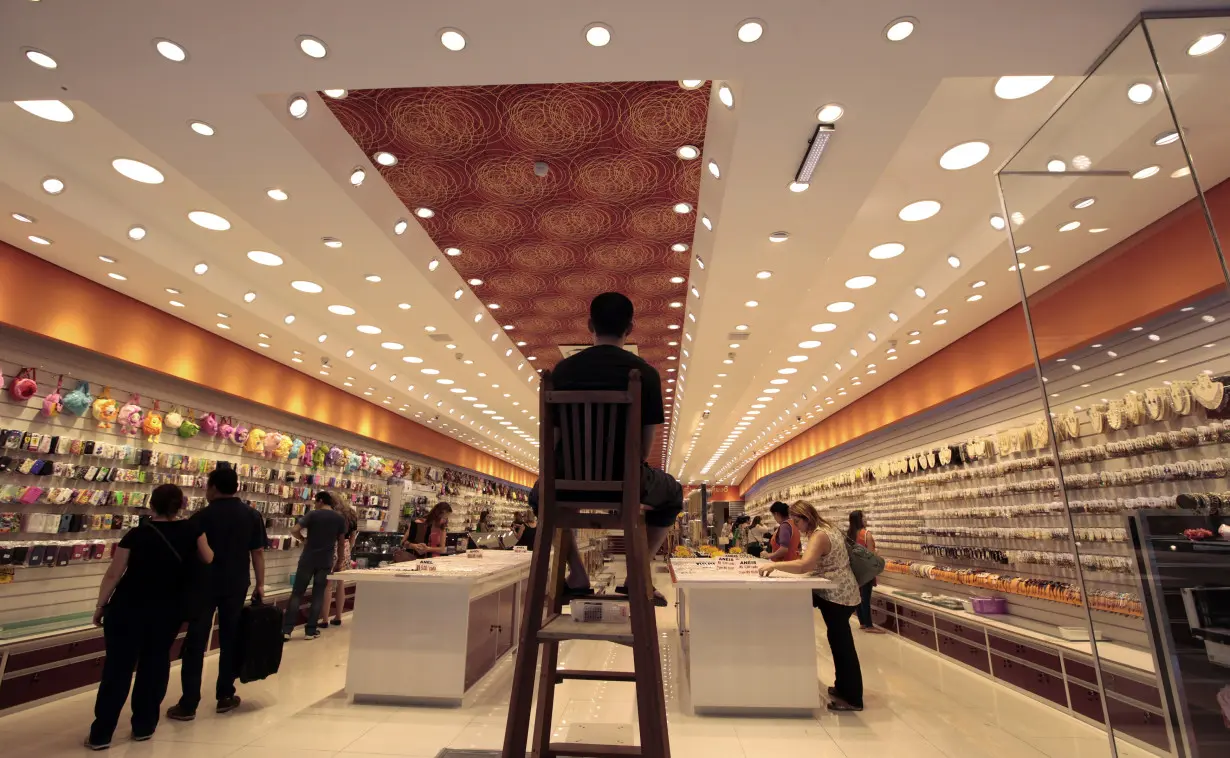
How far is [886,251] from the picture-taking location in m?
5.28

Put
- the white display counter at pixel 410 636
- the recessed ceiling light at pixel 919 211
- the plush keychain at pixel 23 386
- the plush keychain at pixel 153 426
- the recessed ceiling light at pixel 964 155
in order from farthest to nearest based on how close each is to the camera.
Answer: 1. the plush keychain at pixel 153 426
2. the plush keychain at pixel 23 386
3. the recessed ceiling light at pixel 919 211
4. the white display counter at pixel 410 636
5. the recessed ceiling light at pixel 964 155

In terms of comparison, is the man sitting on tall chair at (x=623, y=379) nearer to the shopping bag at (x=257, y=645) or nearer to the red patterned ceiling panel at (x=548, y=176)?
the red patterned ceiling panel at (x=548, y=176)

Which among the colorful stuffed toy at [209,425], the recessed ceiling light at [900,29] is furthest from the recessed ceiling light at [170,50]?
the colorful stuffed toy at [209,425]

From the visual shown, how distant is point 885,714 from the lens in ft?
14.6

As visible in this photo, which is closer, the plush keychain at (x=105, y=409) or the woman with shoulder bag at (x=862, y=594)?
the plush keychain at (x=105, y=409)

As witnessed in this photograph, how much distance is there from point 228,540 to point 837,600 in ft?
14.8

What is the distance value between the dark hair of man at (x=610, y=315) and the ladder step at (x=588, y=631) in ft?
2.68

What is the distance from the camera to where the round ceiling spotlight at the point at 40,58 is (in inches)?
111

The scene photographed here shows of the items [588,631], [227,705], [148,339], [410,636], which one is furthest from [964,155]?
[148,339]

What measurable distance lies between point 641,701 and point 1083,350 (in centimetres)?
258

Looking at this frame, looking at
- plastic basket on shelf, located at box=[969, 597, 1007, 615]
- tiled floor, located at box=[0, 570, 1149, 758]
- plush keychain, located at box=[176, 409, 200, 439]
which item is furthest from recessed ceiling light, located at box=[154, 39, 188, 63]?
plastic basket on shelf, located at box=[969, 597, 1007, 615]

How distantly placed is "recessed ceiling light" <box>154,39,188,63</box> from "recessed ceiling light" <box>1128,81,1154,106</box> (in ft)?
13.5

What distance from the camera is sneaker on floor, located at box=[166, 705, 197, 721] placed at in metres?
4.08

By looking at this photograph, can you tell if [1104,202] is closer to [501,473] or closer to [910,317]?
[910,317]
